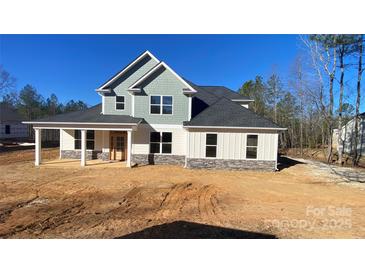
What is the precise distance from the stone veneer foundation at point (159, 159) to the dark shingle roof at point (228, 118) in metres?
2.34

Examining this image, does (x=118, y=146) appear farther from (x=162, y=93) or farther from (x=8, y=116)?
(x=8, y=116)

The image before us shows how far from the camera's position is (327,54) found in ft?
51.6

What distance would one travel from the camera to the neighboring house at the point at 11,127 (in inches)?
1266

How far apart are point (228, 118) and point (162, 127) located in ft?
13.8

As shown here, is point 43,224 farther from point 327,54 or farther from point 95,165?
point 327,54

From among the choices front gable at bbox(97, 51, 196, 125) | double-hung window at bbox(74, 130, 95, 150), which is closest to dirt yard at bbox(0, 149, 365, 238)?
double-hung window at bbox(74, 130, 95, 150)

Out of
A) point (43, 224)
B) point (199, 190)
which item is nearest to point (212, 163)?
point (199, 190)

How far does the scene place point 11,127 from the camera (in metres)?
33.6

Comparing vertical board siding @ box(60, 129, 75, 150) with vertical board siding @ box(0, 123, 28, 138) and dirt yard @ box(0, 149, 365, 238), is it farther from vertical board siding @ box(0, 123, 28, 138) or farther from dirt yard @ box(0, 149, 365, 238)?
vertical board siding @ box(0, 123, 28, 138)

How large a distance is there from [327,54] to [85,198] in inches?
740

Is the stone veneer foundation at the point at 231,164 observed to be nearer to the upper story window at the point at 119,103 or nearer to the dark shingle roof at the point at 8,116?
the upper story window at the point at 119,103

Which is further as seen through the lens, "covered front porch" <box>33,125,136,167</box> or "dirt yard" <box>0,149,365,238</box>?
"covered front porch" <box>33,125,136,167</box>

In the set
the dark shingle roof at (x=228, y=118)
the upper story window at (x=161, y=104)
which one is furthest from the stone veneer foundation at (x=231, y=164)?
the upper story window at (x=161, y=104)

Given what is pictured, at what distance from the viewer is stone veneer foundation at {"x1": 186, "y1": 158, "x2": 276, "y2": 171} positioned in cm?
1200
